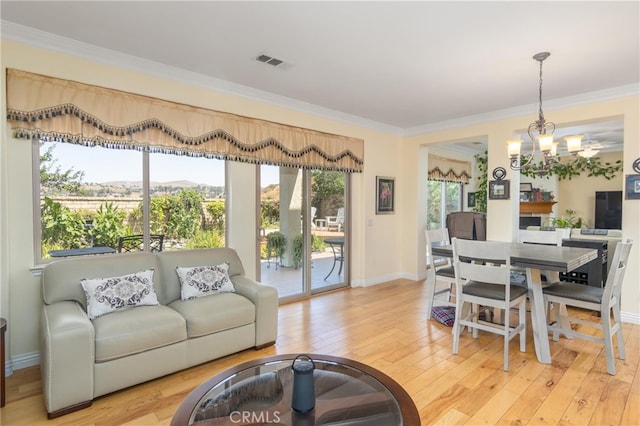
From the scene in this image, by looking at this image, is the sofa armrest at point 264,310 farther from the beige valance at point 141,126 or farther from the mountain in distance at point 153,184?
the beige valance at point 141,126

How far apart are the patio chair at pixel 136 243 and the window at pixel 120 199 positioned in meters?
0.02

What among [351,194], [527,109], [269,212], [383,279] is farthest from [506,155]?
[269,212]

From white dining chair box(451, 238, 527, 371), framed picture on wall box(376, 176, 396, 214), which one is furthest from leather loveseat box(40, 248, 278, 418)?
framed picture on wall box(376, 176, 396, 214)

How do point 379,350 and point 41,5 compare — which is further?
point 379,350

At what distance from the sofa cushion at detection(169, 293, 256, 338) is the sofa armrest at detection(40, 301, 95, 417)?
2.20 feet

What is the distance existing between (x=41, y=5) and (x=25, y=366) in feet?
8.99

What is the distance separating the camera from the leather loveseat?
85.8 inches

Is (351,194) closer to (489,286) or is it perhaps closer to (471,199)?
(489,286)

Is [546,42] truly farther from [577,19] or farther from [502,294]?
[502,294]

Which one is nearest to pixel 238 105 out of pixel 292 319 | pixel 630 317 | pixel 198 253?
pixel 198 253

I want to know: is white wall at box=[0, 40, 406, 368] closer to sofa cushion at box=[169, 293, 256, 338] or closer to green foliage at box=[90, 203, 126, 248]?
green foliage at box=[90, 203, 126, 248]

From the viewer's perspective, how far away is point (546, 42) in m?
2.86

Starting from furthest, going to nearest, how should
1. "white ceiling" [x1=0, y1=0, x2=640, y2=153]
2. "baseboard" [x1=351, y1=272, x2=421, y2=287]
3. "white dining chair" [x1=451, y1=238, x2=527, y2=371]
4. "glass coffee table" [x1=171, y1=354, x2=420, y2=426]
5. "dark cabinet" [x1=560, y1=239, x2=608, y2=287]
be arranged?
"baseboard" [x1=351, y1=272, x2=421, y2=287]
"dark cabinet" [x1=560, y1=239, x2=608, y2=287]
"white dining chair" [x1=451, y1=238, x2=527, y2=371]
"white ceiling" [x1=0, y1=0, x2=640, y2=153]
"glass coffee table" [x1=171, y1=354, x2=420, y2=426]

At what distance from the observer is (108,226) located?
332 centimetres
